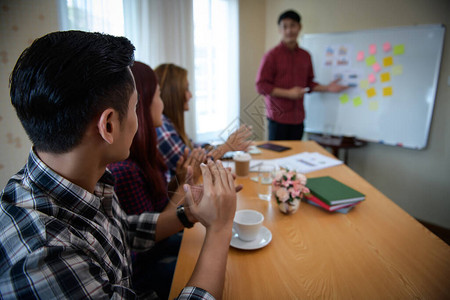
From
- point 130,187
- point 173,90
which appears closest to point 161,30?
point 173,90

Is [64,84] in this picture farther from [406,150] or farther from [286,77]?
[406,150]

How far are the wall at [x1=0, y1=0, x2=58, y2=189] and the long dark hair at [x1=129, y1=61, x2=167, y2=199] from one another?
0.39 m

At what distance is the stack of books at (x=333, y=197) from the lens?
1.07m

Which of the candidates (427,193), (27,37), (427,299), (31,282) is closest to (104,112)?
(31,282)

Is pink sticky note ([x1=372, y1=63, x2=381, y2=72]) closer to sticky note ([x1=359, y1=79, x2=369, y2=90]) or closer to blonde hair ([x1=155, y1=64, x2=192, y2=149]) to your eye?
sticky note ([x1=359, y1=79, x2=369, y2=90])

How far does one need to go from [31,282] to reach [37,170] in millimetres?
225

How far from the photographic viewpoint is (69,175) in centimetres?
58

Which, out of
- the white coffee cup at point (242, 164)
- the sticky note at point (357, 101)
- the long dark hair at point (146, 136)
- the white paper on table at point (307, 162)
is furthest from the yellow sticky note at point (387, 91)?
the long dark hair at point (146, 136)

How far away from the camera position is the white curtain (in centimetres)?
231

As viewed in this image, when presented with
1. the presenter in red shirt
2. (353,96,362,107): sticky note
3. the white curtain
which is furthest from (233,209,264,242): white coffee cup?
A: (353,96,362,107): sticky note

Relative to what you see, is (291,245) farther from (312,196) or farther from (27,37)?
(27,37)

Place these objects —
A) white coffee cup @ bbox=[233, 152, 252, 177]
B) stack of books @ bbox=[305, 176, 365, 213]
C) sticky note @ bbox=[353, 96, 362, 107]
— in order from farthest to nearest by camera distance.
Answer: sticky note @ bbox=[353, 96, 362, 107] < white coffee cup @ bbox=[233, 152, 252, 177] < stack of books @ bbox=[305, 176, 365, 213]

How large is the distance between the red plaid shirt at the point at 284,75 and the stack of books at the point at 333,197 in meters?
1.26

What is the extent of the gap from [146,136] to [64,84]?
680mm
